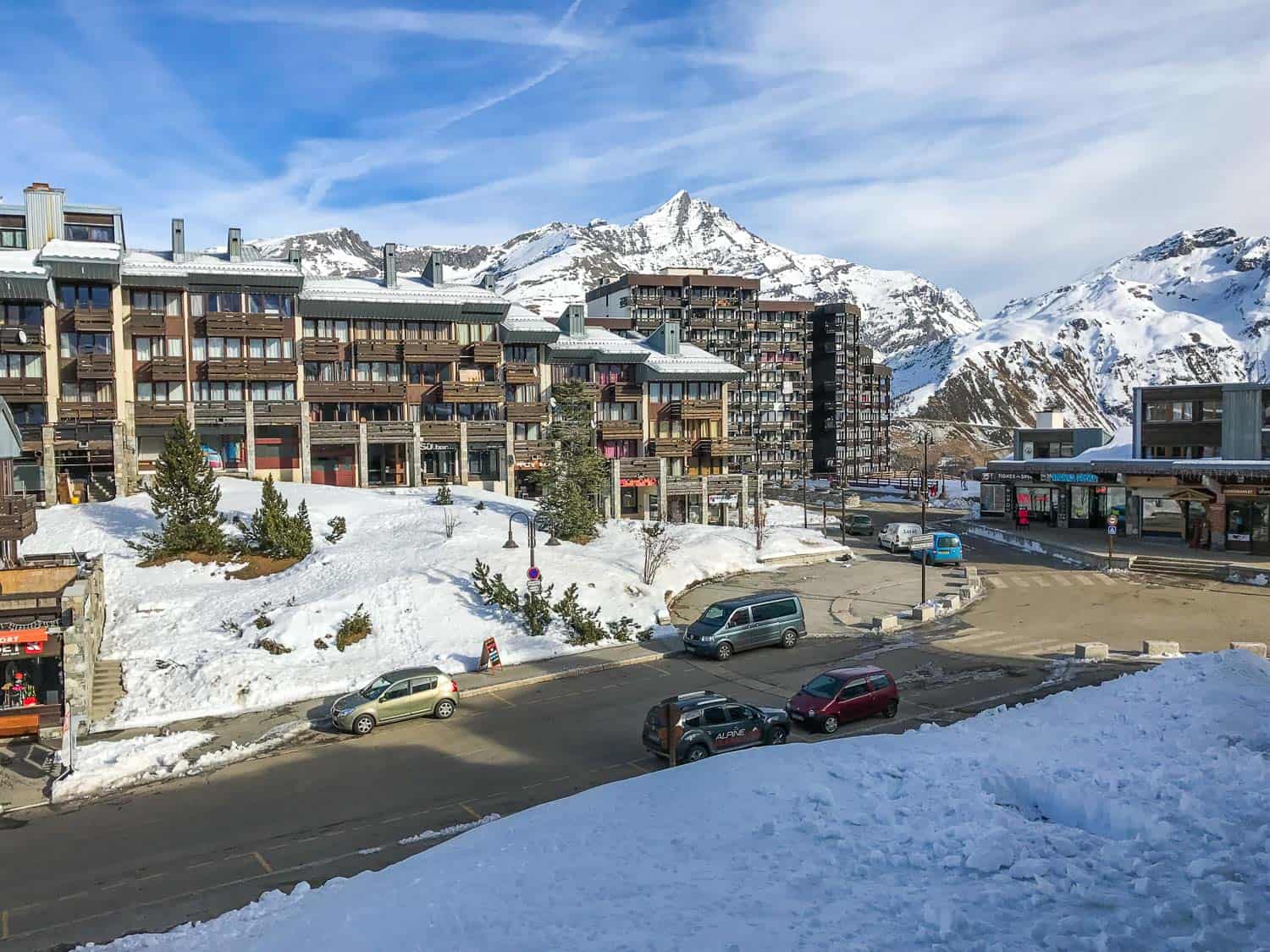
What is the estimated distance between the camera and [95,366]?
51656 millimetres

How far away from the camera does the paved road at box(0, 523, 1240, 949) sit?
1489 centimetres

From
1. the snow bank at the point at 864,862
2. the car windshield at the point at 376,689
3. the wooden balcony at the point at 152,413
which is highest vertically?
the wooden balcony at the point at 152,413

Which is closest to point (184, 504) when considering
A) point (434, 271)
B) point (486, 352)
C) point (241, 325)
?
point (241, 325)

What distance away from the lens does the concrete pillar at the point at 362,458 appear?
189 ft

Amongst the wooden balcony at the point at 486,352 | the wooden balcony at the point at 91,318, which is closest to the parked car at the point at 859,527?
the wooden balcony at the point at 486,352

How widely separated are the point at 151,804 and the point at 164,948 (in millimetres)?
9079

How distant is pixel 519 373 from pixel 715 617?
35789 mm

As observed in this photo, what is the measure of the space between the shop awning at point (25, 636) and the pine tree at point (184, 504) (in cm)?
1165

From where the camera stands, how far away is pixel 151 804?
19.2 m

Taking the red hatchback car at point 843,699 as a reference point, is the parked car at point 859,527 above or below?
above

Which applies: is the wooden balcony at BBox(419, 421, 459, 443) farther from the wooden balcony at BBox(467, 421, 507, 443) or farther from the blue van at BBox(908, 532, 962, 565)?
the blue van at BBox(908, 532, 962, 565)

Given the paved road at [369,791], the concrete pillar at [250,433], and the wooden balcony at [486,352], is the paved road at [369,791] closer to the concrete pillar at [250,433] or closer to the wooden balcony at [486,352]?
the concrete pillar at [250,433]

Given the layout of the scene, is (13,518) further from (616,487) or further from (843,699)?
(616,487)

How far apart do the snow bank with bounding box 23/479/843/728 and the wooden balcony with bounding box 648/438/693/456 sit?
62.6 ft
